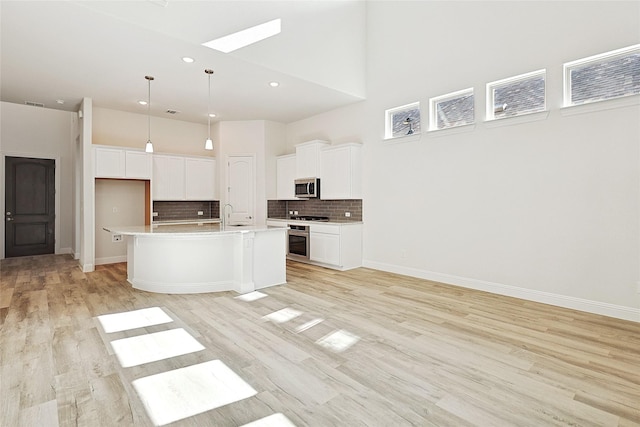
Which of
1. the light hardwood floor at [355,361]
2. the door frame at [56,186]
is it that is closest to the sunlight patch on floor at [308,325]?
the light hardwood floor at [355,361]

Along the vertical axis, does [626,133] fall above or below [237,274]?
above

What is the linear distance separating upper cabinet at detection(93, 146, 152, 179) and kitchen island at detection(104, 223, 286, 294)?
2.43 metres

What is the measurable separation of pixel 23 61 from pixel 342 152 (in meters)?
4.89

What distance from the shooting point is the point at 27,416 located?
1907 millimetres

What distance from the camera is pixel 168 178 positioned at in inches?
284

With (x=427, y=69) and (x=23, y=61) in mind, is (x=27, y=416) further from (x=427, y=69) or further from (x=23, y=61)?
(x=427, y=69)

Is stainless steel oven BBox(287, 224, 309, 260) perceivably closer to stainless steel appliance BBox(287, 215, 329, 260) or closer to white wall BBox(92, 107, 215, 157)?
stainless steel appliance BBox(287, 215, 329, 260)

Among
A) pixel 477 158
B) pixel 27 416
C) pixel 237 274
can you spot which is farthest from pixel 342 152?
pixel 27 416

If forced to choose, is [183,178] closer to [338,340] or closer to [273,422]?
[338,340]

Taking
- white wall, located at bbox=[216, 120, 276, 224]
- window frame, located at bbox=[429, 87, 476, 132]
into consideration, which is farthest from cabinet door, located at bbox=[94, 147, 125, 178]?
window frame, located at bbox=[429, 87, 476, 132]

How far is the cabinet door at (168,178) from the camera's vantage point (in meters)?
7.05

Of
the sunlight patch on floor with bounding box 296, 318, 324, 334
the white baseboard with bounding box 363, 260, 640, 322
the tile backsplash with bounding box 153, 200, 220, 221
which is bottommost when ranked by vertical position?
the sunlight patch on floor with bounding box 296, 318, 324, 334

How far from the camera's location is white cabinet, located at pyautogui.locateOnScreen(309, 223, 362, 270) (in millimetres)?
6035

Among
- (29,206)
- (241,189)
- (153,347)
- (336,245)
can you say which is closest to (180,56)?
(153,347)
